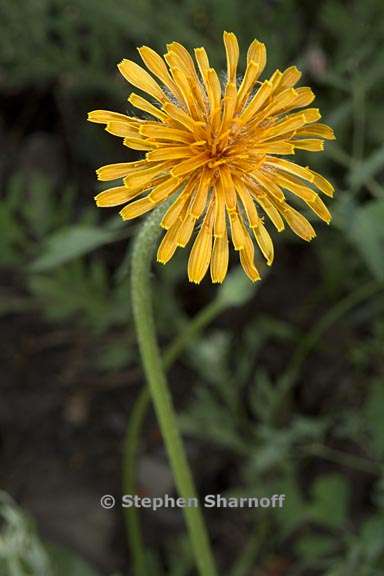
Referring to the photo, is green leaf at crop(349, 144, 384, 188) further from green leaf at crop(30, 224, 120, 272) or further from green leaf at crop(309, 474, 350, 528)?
green leaf at crop(309, 474, 350, 528)

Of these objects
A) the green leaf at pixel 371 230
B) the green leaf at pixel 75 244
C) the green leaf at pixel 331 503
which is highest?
the green leaf at pixel 75 244

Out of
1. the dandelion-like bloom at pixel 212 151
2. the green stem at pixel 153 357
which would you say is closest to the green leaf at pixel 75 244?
the green stem at pixel 153 357

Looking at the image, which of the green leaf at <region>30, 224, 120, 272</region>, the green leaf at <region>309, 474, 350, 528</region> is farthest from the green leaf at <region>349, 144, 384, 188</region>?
the green leaf at <region>309, 474, 350, 528</region>

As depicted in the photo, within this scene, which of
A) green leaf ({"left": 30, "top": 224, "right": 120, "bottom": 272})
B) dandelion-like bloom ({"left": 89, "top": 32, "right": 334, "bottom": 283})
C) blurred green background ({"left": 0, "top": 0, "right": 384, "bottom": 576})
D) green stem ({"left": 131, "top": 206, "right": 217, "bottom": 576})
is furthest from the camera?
blurred green background ({"left": 0, "top": 0, "right": 384, "bottom": 576})

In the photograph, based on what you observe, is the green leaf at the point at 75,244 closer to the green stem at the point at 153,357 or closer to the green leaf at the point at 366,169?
the green stem at the point at 153,357

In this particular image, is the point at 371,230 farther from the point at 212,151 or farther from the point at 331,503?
the point at 331,503

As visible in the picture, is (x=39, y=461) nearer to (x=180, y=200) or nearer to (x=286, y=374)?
(x=286, y=374)

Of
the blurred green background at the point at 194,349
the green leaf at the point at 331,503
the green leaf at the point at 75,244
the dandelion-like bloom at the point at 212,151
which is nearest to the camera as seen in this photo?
the dandelion-like bloom at the point at 212,151
